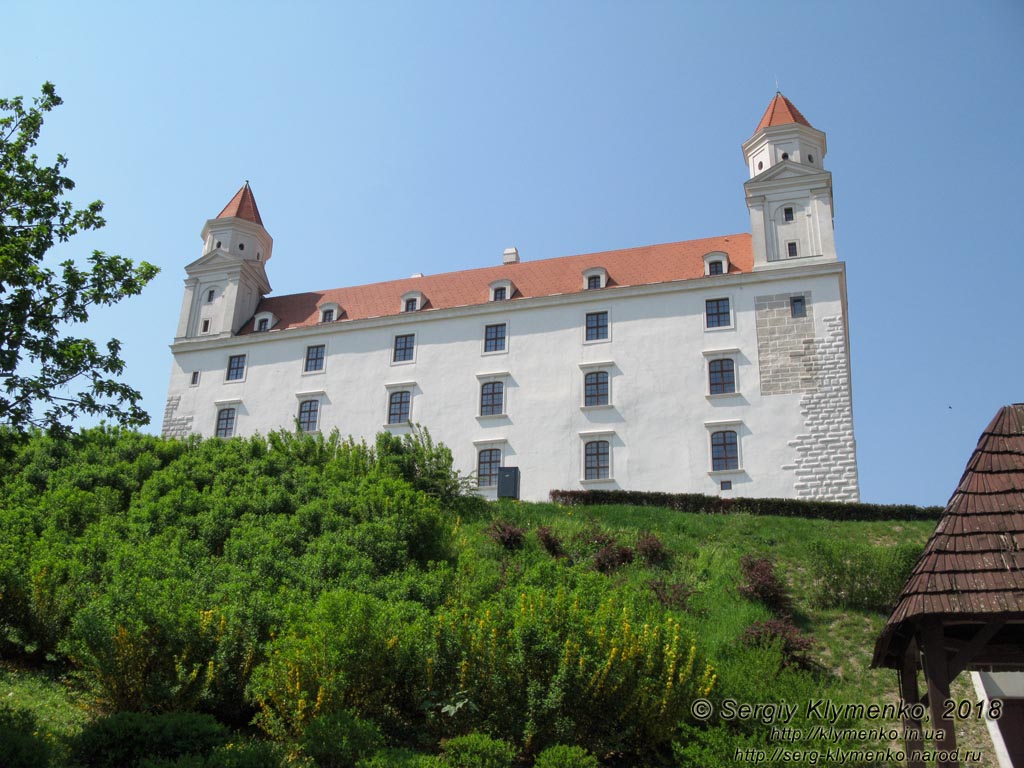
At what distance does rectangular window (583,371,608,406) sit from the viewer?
3178 centimetres

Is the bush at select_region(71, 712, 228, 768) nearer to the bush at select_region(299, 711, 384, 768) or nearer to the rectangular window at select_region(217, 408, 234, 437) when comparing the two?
the bush at select_region(299, 711, 384, 768)

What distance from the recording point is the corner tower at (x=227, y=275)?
128ft

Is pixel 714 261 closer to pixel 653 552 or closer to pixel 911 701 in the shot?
pixel 653 552

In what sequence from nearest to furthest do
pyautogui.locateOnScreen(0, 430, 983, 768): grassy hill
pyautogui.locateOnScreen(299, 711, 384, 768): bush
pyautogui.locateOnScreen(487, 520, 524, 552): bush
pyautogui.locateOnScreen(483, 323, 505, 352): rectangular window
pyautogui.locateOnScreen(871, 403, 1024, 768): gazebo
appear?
pyautogui.locateOnScreen(871, 403, 1024, 768): gazebo → pyautogui.locateOnScreen(299, 711, 384, 768): bush → pyautogui.locateOnScreen(0, 430, 983, 768): grassy hill → pyautogui.locateOnScreen(487, 520, 524, 552): bush → pyautogui.locateOnScreen(483, 323, 505, 352): rectangular window

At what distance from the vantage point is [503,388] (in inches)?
1302

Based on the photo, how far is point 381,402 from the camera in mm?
34531

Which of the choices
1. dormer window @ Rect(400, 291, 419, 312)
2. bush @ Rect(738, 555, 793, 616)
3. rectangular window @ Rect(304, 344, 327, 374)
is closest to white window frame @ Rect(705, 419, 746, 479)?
bush @ Rect(738, 555, 793, 616)

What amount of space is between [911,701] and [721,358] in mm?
22085

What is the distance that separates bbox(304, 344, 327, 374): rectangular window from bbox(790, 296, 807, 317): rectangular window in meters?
18.2

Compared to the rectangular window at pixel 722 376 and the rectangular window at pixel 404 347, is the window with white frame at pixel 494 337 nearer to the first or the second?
the rectangular window at pixel 404 347

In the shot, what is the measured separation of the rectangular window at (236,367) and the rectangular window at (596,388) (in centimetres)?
1485

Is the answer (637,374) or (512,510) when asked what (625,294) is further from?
(512,510)

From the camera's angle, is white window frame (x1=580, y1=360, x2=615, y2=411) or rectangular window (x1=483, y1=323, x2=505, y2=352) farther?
rectangular window (x1=483, y1=323, x2=505, y2=352)

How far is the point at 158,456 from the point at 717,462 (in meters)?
17.2
